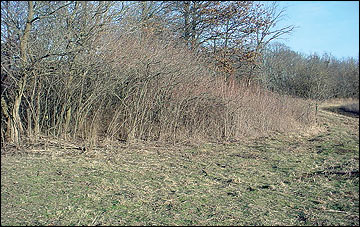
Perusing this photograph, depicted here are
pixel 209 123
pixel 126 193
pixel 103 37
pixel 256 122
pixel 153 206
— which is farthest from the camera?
pixel 256 122

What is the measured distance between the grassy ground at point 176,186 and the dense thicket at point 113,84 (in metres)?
1.03

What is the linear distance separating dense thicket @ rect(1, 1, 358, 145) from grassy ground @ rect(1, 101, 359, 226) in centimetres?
103

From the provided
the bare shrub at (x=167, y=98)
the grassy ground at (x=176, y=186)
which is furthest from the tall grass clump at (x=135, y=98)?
the grassy ground at (x=176, y=186)

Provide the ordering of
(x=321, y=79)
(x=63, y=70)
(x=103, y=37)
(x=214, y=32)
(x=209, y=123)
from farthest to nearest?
(x=214, y=32) → (x=321, y=79) → (x=209, y=123) → (x=103, y=37) → (x=63, y=70)

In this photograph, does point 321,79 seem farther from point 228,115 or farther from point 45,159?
point 45,159

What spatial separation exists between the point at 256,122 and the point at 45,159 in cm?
798

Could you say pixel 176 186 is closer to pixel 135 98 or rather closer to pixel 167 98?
pixel 135 98

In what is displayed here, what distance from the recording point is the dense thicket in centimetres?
801

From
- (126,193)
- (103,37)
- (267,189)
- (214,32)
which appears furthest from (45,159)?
(214,32)

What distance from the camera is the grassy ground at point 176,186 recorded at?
Result: 4.52 meters

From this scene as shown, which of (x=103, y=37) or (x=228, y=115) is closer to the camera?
(x=103, y=37)

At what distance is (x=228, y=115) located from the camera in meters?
12.1

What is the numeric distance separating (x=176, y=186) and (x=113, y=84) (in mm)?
4350

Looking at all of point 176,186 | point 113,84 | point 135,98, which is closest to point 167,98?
point 135,98
